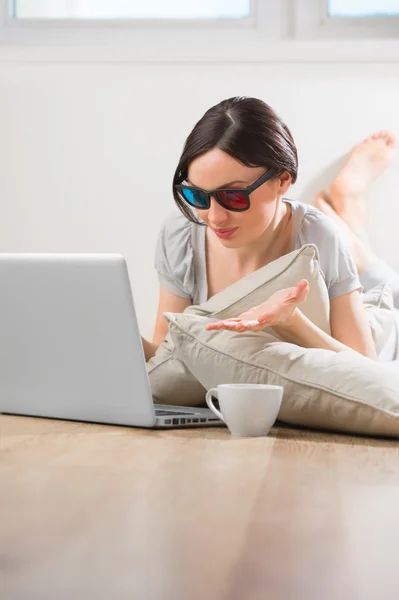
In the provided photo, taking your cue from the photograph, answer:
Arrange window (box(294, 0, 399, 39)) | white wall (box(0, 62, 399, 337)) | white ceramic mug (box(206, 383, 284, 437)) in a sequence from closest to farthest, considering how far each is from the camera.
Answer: white ceramic mug (box(206, 383, 284, 437))
white wall (box(0, 62, 399, 337))
window (box(294, 0, 399, 39))

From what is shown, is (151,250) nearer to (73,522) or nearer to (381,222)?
(381,222)

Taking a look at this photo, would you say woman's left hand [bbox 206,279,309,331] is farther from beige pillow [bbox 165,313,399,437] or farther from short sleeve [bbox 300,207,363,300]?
short sleeve [bbox 300,207,363,300]

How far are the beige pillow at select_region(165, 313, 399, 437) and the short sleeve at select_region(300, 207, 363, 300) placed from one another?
52 cm

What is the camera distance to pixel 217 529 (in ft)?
2.15

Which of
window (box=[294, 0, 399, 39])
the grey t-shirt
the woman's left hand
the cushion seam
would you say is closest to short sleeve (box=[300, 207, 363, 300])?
the grey t-shirt

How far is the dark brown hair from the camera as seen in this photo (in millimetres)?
1846

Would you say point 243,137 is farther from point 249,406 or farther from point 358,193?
point 358,193

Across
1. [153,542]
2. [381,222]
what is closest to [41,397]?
[153,542]

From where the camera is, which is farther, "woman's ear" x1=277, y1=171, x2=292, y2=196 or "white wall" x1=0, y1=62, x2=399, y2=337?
"white wall" x1=0, y1=62, x2=399, y2=337

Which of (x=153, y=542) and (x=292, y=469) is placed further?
(x=292, y=469)

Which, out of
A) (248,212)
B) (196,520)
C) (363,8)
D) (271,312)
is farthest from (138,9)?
(196,520)

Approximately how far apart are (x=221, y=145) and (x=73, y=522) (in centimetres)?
131

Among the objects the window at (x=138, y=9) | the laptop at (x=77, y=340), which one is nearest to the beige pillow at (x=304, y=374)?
the laptop at (x=77, y=340)

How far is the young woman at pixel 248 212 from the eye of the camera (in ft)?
6.02
